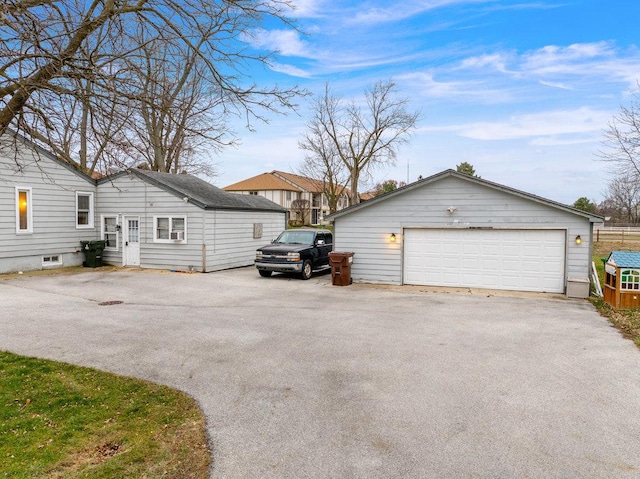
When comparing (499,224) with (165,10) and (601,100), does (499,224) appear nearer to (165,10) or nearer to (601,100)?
(601,100)

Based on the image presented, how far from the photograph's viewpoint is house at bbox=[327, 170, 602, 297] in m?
12.2

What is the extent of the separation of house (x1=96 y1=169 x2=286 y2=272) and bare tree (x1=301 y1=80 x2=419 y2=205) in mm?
23075

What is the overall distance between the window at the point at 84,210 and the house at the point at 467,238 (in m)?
11.2

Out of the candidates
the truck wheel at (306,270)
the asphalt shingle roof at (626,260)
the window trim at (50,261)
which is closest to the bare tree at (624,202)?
the asphalt shingle roof at (626,260)

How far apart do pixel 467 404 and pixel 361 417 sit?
50.6 inches

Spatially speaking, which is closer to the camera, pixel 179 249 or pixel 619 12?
pixel 619 12

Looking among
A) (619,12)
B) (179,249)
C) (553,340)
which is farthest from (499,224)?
(179,249)

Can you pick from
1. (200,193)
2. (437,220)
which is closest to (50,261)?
(200,193)

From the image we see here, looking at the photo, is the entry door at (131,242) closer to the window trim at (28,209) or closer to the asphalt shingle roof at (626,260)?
the window trim at (28,209)

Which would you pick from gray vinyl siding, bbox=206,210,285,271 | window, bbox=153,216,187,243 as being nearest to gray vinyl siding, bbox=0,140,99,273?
window, bbox=153,216,187,243

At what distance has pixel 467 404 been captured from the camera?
4.63 metres

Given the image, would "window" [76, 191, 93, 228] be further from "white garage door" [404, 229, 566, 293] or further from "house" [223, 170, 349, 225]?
"house" [223, 170, 349, 225]

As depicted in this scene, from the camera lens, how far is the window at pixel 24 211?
15.1 m

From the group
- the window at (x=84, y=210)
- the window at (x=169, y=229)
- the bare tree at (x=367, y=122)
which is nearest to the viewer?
the window at (x=169, y=229)
